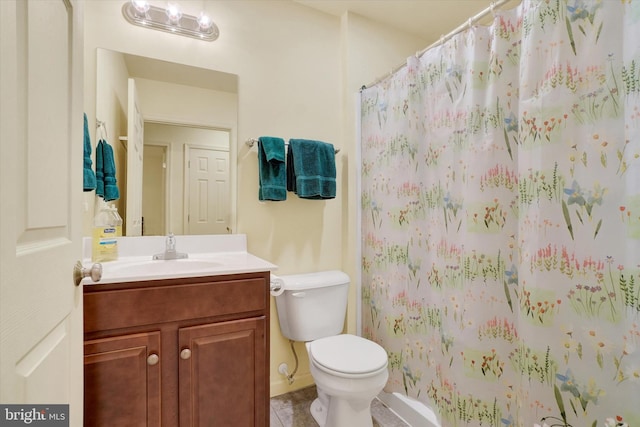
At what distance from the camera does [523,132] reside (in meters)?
1.03

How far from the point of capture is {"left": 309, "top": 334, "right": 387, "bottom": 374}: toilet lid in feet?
4.26

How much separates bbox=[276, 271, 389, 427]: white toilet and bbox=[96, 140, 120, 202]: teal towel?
3.24ft

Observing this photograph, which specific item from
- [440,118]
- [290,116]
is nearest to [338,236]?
[290,116]

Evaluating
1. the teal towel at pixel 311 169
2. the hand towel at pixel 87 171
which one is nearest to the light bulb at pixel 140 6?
the hand towel at pixel 87 171

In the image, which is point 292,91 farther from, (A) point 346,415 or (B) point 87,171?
(A) point 346,415

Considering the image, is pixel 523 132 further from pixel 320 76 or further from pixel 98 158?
pixel 98 158

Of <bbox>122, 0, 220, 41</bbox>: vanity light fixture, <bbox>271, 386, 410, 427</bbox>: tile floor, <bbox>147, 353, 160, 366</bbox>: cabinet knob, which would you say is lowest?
<bbox>271, 386, 410, 427</bbox>: tile floor

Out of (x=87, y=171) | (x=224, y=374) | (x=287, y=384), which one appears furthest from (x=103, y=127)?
(x=287, y=384)

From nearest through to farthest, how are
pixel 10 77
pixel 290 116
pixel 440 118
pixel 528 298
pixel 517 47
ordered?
pixel 10 77, pixel 528 298, pixel 517 47, pixel 440 118, pixel 290 116

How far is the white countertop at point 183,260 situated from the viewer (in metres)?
1.13

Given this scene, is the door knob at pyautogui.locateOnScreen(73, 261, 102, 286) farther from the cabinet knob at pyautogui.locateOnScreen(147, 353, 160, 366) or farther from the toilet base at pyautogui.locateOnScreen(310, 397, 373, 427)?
the toilet base at pyautogui.locateOnScreen(310, 397, 373, 427)

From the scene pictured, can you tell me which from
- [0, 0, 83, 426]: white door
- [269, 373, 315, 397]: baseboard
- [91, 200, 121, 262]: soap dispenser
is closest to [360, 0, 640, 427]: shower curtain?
[269, 373, 315, 397]: baseboard

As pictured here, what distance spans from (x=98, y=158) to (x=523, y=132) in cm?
181

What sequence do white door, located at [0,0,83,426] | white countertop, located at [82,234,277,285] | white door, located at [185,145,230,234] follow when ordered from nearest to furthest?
white door, located at [0,0,83,426], white countertop, located at [82,234,277,285], white door, located at [185,145,230,234]
